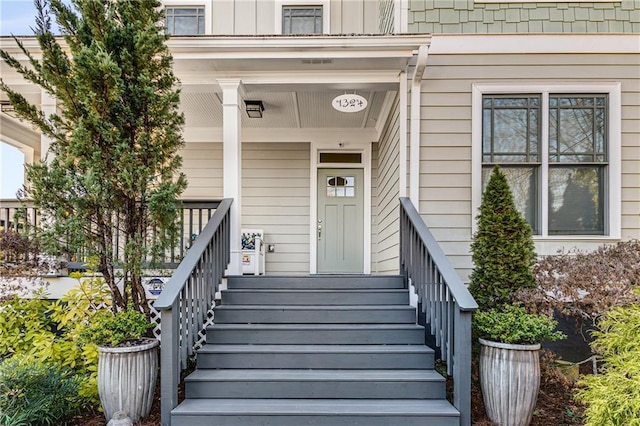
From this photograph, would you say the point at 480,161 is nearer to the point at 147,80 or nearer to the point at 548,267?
the point at 548,267

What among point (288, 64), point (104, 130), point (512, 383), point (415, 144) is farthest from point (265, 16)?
point (512, 383)

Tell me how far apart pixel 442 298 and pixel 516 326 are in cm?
58

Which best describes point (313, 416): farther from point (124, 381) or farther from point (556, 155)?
point (556, 155)

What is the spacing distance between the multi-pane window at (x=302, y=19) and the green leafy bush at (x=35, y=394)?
17.1ft

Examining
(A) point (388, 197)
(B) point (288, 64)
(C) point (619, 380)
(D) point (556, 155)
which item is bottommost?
(C) point (619, 380)

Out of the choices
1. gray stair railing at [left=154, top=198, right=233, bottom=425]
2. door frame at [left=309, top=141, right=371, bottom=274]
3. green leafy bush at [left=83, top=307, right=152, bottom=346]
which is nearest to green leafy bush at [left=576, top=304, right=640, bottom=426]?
gray stair railing at [left=154, top=198, right=233, bottom=425]

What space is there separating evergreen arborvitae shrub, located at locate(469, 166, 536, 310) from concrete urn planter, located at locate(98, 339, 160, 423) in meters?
2.87

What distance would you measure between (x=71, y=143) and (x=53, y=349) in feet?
6.02

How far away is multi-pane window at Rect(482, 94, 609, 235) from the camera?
448 centimetres

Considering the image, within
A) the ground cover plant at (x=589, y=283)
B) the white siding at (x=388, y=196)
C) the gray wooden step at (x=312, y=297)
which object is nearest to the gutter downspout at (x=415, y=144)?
the white siding at (x=388, y=196)

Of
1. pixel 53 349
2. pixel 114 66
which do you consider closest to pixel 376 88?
pixel 114 66

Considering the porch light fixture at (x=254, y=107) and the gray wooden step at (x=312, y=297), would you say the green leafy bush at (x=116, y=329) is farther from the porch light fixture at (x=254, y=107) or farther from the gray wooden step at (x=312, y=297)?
the porch light fixture at (x=254, y=107)

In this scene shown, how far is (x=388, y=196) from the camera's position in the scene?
5340 millimetres

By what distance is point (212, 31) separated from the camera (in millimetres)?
6012
